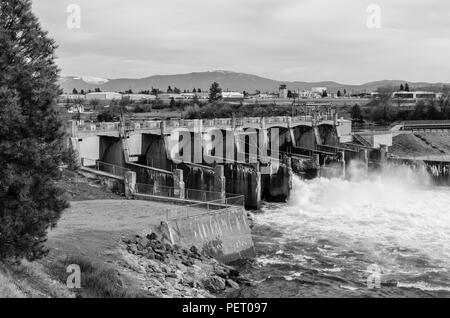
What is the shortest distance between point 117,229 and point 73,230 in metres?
2.05

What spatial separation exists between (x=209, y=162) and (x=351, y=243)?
66.7 ft

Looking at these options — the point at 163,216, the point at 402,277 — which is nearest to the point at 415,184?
the point at 402,277

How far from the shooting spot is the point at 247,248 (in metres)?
29.3

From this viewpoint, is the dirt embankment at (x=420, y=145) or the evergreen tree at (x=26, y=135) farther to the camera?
the dirt embankment at (x=420, y=145)

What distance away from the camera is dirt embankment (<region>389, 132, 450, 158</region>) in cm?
7900

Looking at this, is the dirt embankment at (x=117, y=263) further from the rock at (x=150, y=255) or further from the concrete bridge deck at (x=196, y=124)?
the concrete bridge deck at (x=196, y=124)

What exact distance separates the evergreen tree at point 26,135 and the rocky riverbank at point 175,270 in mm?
5747

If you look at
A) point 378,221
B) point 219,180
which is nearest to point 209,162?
point 219,180

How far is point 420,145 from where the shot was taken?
267 ft

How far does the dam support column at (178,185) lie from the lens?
36.2 metres

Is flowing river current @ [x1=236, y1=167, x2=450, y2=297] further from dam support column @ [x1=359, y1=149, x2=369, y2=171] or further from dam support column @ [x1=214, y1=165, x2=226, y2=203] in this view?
dam support column @ [x1=359, y1=149, x2=369, y2=171]

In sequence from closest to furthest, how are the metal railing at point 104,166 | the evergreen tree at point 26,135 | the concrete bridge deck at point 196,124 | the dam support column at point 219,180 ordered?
the evergreen tree at point 26,135, the dam support column at point 219,180, the metal railing at point 104,166, the concrete bridge deck at point 196,124

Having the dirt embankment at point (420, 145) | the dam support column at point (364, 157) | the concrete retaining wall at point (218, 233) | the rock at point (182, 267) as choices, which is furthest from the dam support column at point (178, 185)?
the dirt embankment at point (420, 145)

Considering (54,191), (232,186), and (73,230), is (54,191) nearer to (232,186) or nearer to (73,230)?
(73,230)
